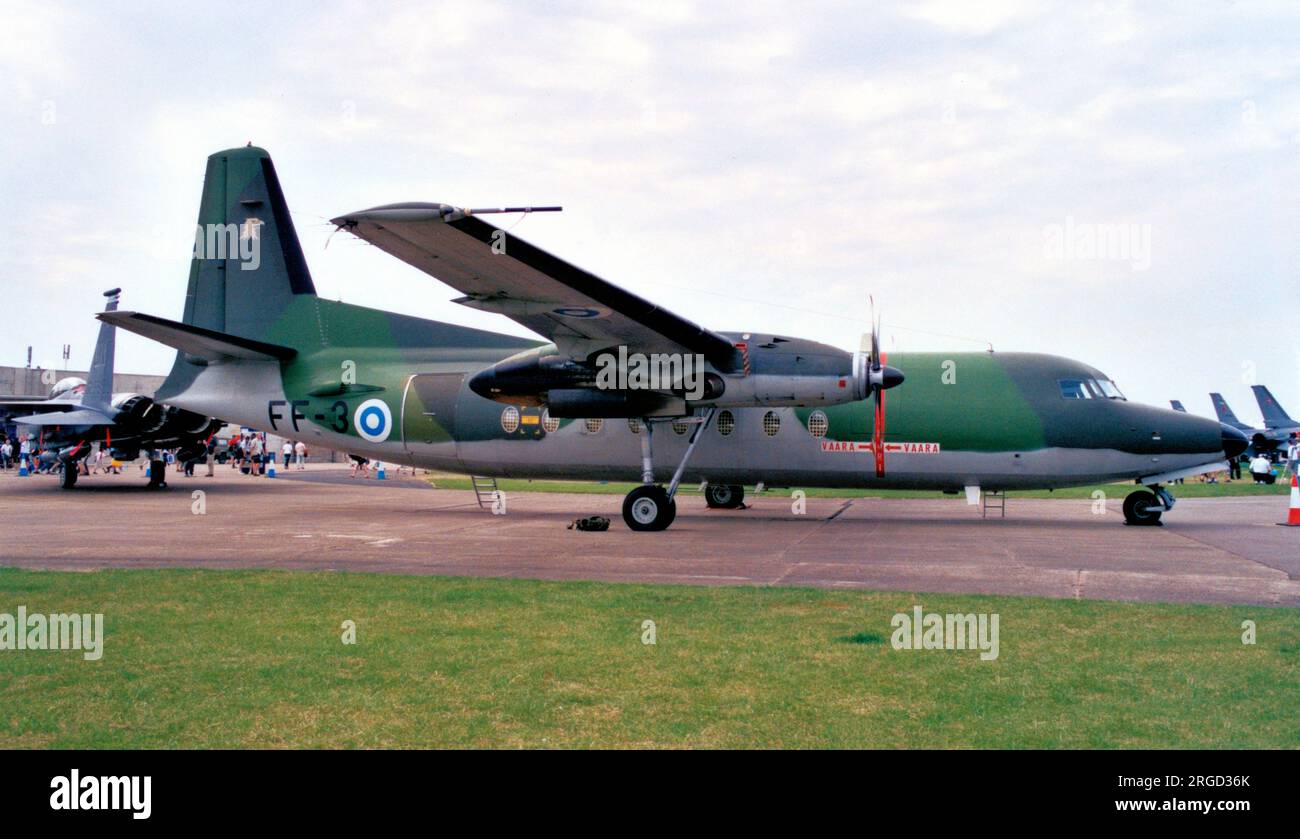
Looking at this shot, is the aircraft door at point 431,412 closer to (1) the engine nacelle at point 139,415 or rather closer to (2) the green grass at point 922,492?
(2) the green grass at point 922,492

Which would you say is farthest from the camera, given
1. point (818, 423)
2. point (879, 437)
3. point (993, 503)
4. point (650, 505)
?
point (993, 503)

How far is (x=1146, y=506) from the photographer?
18.2 m

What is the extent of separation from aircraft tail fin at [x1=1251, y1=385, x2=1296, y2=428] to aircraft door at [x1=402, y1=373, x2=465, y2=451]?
62125mm

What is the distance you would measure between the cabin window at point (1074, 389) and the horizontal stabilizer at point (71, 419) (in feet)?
91.9

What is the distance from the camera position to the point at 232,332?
70.1ft

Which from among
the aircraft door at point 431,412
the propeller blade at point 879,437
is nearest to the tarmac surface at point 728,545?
the propeller blade at point 879,437

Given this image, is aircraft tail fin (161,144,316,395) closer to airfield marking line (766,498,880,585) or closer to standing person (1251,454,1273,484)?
airfield marking line (766,498,880,585)

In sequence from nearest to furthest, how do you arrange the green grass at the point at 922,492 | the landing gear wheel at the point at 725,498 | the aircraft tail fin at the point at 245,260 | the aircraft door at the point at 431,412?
the aircraft door at the point at 431,412, the aircraft tail fin at the point at 245,260, the landing gear wheel at the point at 725,498, the green grass at the point at 922,492

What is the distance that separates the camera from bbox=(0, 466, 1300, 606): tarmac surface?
10844mm

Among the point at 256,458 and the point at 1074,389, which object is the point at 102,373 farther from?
the point at 1074,389

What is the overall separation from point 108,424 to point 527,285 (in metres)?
21.8

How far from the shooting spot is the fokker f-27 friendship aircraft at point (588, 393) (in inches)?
624

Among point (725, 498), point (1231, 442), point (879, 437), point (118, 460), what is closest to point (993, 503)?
point (725, 498)

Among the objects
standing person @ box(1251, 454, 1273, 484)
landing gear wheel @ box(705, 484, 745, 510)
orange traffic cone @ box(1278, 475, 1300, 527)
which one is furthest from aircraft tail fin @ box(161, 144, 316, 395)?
standing person @ box(1251, 454, 1273, 484)
